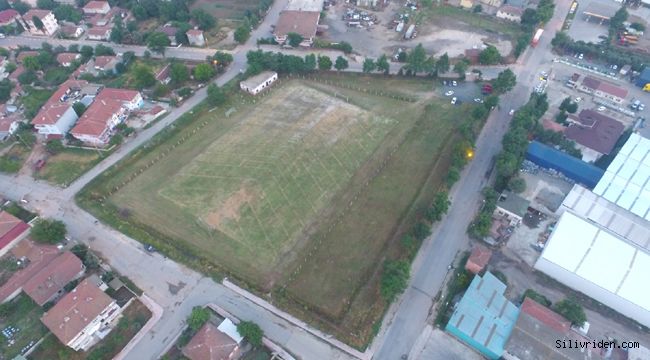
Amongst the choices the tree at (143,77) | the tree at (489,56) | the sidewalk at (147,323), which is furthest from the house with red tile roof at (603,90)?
the tree at (143,77)

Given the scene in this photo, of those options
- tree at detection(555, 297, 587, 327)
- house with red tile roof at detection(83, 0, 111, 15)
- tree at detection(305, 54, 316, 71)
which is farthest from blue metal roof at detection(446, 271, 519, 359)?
house with red tile roof at detection(83, 0, 111, 15)

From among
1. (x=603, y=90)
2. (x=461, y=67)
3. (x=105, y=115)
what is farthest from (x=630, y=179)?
(x=105, y=115)

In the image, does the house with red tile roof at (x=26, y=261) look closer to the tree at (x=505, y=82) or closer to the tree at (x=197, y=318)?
the tree at (x=197, y=318)

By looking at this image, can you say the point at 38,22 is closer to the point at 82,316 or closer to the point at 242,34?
the point at 242,34

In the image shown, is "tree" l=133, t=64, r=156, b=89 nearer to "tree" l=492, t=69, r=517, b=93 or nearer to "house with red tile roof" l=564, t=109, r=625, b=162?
"tree" l=492, t=69, r=517, b=93

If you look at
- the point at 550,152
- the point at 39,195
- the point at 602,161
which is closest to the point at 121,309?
the point at 39,195

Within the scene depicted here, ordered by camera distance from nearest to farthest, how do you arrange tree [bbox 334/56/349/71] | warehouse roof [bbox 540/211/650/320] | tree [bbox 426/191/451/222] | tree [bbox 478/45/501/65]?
warehouse roof [bbox 540/211/650/320] < tree [bbox 426/191/451/222] < tree [bbox 334/56/349/71] < tree [bbox 478/45/501/65]
